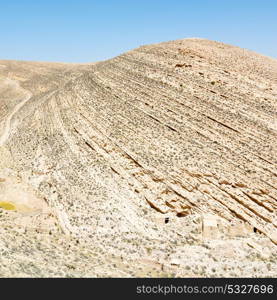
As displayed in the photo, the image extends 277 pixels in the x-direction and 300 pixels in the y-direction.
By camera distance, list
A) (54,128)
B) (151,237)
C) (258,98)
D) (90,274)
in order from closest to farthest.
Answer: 1. (90,274)
2. (151,237)
3. (258,98)
4. (54,128)

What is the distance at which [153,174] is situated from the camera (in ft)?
69.7

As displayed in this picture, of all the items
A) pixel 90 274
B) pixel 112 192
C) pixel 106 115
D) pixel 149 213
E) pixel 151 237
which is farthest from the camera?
pixel 106 115

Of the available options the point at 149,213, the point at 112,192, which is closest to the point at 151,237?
the point at 149,213

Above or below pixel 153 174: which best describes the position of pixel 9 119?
above

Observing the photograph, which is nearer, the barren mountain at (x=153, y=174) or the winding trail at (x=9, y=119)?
the barren mountain at (x=153, y=174)

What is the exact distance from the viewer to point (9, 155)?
28641 mm

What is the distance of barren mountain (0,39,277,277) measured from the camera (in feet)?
49.5

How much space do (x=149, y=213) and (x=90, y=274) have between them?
678 cm

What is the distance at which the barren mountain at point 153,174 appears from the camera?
594 inches

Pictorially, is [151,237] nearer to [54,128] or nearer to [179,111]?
[179,111]

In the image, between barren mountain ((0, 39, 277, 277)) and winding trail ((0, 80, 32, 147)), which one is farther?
winding trail ((0, 80, 32, 147))

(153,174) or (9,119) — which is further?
(9,119)

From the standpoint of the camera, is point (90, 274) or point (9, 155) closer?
point (90, 274)

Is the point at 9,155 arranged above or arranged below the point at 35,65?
below
